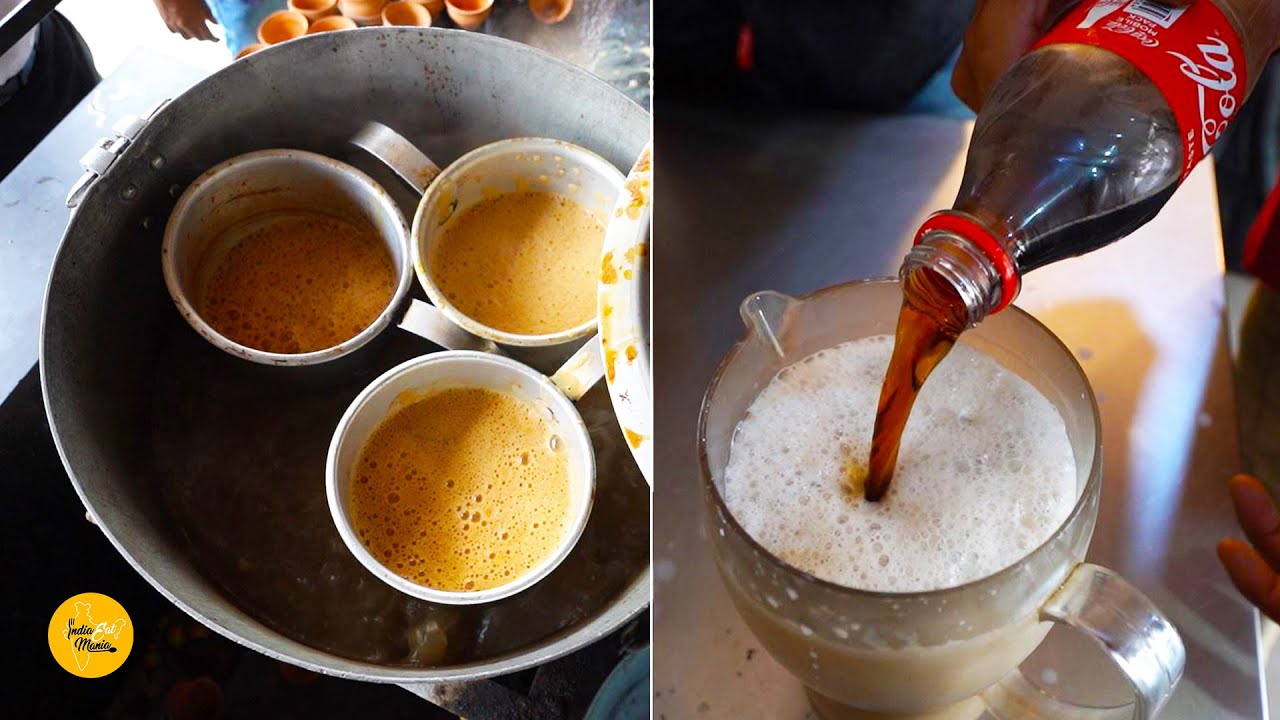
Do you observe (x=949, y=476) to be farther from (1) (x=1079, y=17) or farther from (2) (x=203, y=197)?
(2) (x=203, y=197)

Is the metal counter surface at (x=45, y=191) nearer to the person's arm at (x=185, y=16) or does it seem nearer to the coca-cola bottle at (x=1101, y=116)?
the person's arm at (x=185, y=16)

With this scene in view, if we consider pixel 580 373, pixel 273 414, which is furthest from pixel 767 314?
pixel 273 414

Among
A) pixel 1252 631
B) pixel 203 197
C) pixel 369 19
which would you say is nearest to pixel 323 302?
pixel 203 197

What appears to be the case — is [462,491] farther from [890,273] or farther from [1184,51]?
[1184,51]

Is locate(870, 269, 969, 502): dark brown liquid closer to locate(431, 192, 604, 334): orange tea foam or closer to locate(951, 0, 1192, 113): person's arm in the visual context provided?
locate(951, 0, 1192, 113): person's arm

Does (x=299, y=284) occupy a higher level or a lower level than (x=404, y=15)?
lower

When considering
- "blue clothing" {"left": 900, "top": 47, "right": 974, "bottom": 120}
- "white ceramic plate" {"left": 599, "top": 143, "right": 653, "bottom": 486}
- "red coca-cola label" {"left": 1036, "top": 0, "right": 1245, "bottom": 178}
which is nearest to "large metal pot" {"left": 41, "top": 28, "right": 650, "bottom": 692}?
"white ceramic plate" {"left": 599, "top": 143, "right": 653, "bottom": 486}
